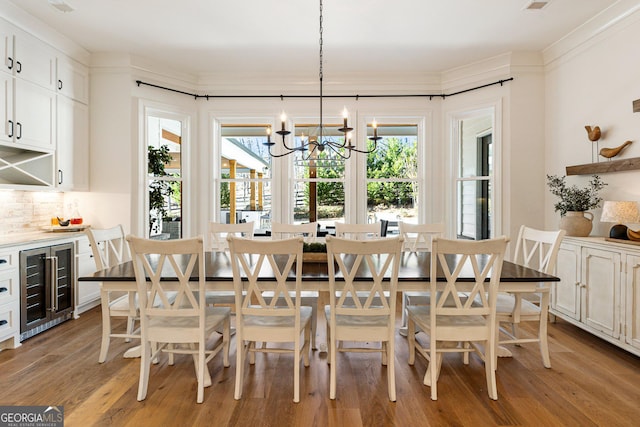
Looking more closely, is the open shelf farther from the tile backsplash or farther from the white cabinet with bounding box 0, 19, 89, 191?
the tile backsplash

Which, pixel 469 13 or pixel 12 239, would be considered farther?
pixel 469 13

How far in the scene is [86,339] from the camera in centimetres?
320

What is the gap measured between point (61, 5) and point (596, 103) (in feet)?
17.1

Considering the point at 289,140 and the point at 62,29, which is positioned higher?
the point at 62,29

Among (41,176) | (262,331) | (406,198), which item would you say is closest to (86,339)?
(41,176)

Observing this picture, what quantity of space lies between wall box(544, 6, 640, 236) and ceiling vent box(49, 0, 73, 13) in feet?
16.6

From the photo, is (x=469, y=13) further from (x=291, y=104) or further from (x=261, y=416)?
(x=261, y=416)

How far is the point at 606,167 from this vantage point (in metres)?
3.31

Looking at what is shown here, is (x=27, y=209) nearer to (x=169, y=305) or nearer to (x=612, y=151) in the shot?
(x=169, y=305)

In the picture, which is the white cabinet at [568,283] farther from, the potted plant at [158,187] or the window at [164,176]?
the potted plant at [158,187]

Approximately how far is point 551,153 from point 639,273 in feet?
6.35

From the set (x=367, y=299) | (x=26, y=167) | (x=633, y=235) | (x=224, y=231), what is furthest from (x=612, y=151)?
(x=26, y=167)

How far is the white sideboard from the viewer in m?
2.72

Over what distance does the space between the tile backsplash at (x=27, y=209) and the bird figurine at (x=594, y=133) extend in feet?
19.3
